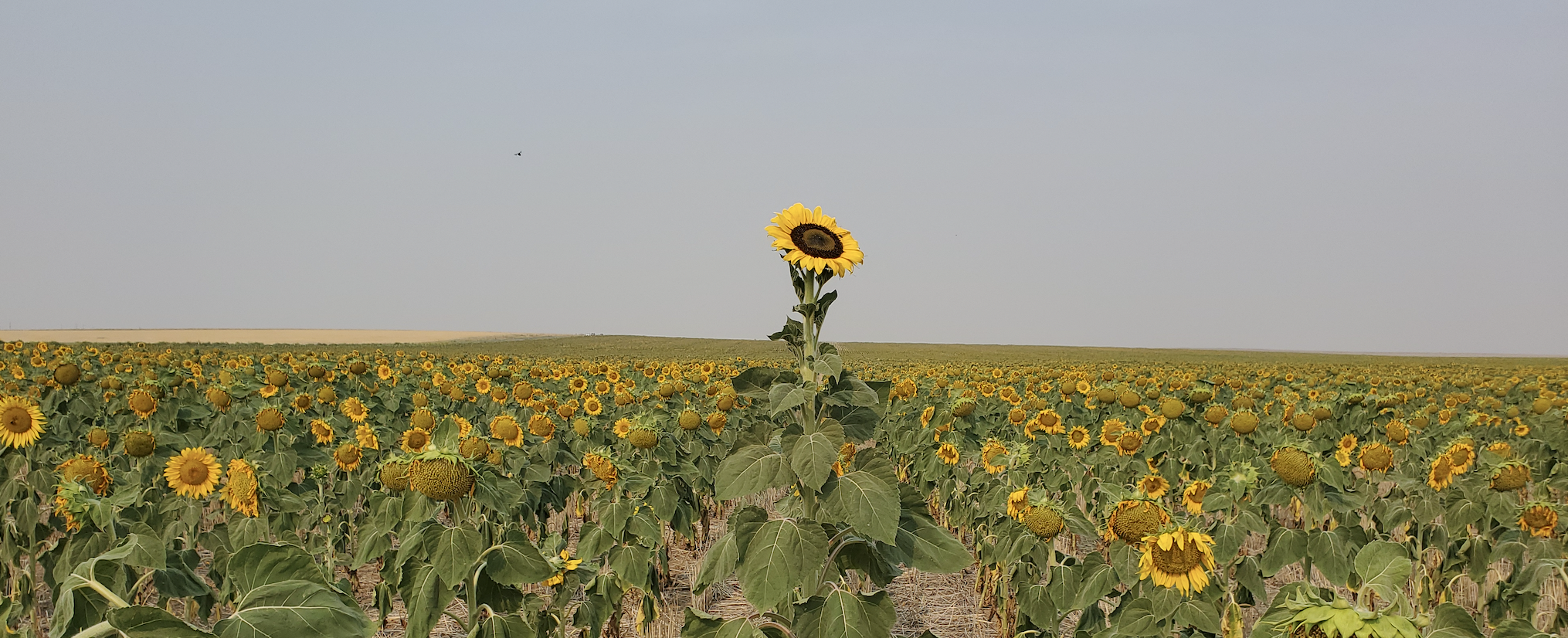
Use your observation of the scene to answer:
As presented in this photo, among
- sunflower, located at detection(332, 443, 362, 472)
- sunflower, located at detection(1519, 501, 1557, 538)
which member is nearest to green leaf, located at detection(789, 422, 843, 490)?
sunflower, located at detection(1519, 501, 1557, 538)

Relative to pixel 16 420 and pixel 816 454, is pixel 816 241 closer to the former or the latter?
pixel 816 454

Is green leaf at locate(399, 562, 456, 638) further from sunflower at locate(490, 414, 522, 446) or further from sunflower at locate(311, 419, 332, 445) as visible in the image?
sunflower at locate(311, 419, 332, 445)

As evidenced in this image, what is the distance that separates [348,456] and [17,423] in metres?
2.71

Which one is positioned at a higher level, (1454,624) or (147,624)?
(147,624)

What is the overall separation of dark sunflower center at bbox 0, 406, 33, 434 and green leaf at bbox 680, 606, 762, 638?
291 inches

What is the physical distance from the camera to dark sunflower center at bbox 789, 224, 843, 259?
2.95m

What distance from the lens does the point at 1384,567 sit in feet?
8.59

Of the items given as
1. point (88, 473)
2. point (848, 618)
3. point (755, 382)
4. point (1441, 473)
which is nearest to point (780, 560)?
point (848, 618)

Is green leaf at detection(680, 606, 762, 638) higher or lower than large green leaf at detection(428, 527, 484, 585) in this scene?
lower

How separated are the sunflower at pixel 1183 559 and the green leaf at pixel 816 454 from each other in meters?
2.23

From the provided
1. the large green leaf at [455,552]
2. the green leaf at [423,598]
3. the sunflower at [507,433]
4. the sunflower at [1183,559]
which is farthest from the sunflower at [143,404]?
the sunflower at [1183,559]

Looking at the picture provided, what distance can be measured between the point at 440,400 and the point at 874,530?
10.8m

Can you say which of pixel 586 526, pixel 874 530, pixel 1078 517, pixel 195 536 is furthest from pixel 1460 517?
pixel 195 536

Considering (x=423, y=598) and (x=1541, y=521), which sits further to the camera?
(x=1541, y=521)
